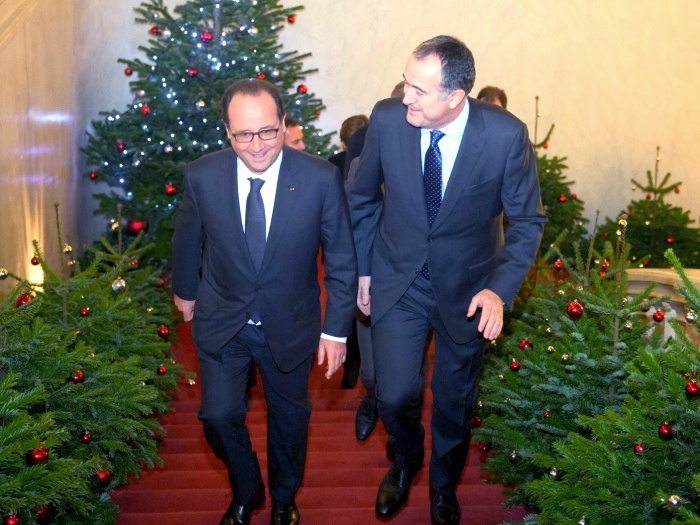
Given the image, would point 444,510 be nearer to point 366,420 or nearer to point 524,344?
point 524,344

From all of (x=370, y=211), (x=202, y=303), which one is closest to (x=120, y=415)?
(x=202, y=303)

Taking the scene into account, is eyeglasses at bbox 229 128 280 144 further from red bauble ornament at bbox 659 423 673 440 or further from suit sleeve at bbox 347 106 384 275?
red bauble ornament at bbox 659 423 673 440

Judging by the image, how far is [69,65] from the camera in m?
9.03

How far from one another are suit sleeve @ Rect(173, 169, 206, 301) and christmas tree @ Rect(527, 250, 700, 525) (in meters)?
1.73

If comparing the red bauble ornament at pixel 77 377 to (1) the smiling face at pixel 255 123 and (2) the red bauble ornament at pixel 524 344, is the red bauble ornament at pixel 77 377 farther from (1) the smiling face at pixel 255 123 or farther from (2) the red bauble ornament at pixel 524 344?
(2) the red bauble ornament at pixel 524 344

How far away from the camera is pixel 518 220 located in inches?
163

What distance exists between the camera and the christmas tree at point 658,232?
37.1 feet

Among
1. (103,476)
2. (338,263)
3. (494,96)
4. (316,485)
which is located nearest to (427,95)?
(338,263)

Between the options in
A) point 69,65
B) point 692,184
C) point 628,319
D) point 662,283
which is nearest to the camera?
point 628,319

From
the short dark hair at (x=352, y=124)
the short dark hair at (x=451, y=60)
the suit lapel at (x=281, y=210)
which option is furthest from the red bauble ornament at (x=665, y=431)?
the short dark hair at (x=352, y=124)

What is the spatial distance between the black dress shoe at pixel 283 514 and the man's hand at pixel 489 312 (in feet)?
3.88

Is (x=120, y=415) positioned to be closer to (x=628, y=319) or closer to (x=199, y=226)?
(x=199, y=226)

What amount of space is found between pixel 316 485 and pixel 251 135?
2.10 m

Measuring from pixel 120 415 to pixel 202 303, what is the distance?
0.68 m
